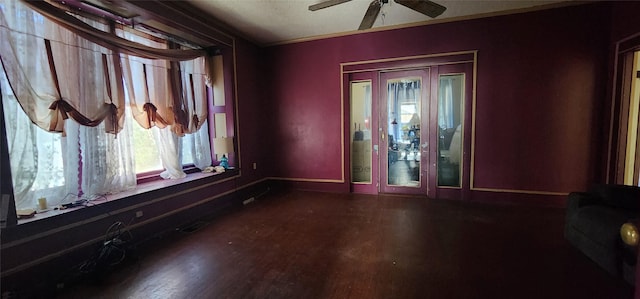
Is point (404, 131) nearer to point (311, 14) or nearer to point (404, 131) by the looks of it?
point (404, 131)

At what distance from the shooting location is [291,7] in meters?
3.77

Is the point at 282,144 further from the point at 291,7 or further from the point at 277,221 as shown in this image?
the point at 291,7

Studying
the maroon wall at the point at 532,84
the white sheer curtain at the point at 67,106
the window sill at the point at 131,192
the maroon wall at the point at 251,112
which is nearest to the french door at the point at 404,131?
the maroon wall at the point at 532,84

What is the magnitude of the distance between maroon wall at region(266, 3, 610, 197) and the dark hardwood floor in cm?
76

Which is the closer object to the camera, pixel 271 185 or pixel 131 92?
pixel 131 92

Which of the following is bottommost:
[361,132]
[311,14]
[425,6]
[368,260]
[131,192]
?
[368,260]

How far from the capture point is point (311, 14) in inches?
159

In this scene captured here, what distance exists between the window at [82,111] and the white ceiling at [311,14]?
1.04 m

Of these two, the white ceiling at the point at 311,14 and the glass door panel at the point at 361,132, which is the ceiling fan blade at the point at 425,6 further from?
the glass door panel at the point at 361,132

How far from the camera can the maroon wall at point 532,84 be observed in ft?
12.6

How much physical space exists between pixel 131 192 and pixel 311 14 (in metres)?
3.47

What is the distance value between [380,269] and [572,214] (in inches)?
87.9

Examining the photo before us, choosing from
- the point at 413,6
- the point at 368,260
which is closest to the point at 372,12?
the point at 413,6

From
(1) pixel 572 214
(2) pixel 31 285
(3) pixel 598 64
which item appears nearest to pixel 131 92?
(2) pixel 31 285
